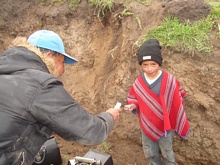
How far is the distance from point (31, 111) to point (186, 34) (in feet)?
8.22

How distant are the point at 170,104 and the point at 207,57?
1.04 meters

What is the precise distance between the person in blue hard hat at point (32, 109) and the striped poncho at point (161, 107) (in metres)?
0.84

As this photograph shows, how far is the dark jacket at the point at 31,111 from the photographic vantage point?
5.92 ft

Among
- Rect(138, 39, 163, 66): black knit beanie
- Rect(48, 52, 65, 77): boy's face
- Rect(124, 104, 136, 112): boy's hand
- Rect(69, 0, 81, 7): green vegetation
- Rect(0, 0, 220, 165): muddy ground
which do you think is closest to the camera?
Rect(48, 52, 65, 77): boy's face

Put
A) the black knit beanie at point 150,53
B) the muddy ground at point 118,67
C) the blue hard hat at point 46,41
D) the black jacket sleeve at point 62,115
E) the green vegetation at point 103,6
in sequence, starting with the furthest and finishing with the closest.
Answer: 1. the green vegetation at point 103,6
2. the muddy ground at point 118,67
3. the black knit beanie at point 150,53
4. the blue hard hat at point 46,41
5. the black jacket sleeve at point 62,115

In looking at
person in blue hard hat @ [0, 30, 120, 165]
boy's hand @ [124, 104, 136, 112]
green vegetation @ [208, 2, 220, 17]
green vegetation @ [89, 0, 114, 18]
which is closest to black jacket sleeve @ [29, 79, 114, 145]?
person in blue hard hat @ [0, 30, 120, 165]

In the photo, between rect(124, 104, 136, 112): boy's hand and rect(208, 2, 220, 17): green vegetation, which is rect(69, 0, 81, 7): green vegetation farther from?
rect(124, 104, 136, 112): boy's hand

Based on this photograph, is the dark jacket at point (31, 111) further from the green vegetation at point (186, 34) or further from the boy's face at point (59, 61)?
the green vegetation at point (186, 34)

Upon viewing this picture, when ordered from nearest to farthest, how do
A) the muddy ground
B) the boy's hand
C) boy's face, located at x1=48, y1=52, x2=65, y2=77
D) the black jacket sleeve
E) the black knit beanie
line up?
the black jacket sleeve, boy's face, located at x1=48, y1=52, x2=65, y2=77, the black knit beanie, the boy's hand, the muddy ground

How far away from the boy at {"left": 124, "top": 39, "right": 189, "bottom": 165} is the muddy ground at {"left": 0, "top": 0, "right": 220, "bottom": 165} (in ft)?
2.21

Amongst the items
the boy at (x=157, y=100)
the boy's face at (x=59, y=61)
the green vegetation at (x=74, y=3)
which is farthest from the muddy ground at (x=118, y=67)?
the boy's face at (x=59, y=61)

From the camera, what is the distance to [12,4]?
5.63m

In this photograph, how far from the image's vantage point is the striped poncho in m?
2.79

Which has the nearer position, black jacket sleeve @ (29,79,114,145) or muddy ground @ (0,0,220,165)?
black jacket sleeve @ (29,79,114,145)
